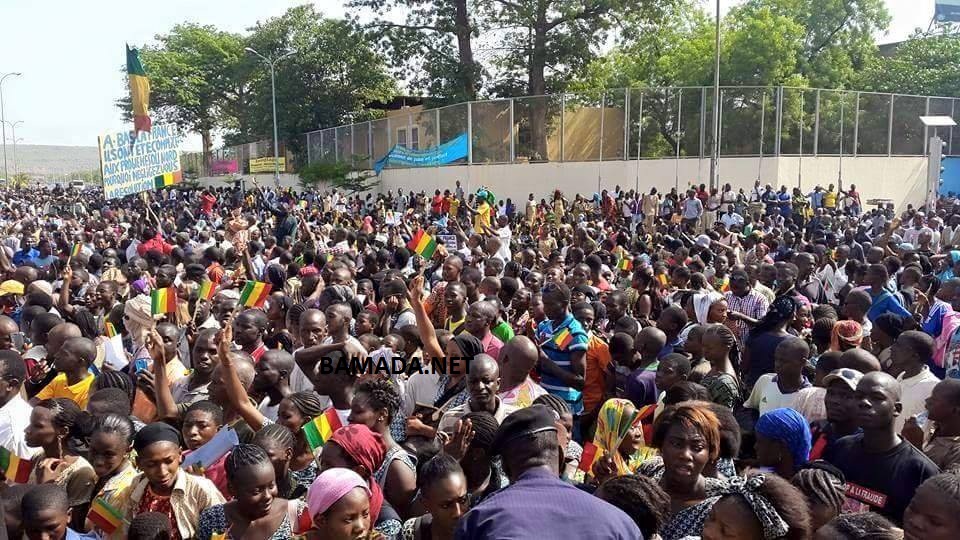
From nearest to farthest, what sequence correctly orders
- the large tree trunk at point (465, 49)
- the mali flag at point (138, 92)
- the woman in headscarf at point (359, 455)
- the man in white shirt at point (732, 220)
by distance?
the woman in headscarf at point (359, 455) < the man in white shirt at point (732, 220) < the mali flag at point (138, 92) < the large tree trunk at point (465, 49)

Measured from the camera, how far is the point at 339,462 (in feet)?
11.5

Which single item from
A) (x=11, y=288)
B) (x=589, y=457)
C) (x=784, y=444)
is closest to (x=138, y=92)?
(x=11, y=288)

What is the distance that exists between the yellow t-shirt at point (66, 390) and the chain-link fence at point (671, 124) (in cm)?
2357

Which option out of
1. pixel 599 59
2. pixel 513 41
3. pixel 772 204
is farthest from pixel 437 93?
pixel 772 204

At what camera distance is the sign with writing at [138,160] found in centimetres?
1466

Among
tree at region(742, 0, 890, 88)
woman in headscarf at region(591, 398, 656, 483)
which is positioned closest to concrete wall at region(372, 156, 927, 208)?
tree at region(742, 0, 890, 88)

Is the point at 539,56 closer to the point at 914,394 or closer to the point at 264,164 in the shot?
the point at 264,164

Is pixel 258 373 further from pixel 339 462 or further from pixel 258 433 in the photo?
pixel 339 462

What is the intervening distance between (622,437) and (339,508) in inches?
54.8

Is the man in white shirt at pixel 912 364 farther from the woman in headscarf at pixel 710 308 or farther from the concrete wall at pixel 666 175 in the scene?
the concrete wall at pixel 666 175

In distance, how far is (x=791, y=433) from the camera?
350 centimetres

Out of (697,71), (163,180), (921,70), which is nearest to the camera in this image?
(163,180)

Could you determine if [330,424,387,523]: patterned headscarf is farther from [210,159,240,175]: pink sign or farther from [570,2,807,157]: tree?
[210,159,240,175]: pink sign

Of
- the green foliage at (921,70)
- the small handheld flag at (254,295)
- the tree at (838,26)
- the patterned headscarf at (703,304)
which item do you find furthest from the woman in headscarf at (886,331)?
the tree at (838,26)
